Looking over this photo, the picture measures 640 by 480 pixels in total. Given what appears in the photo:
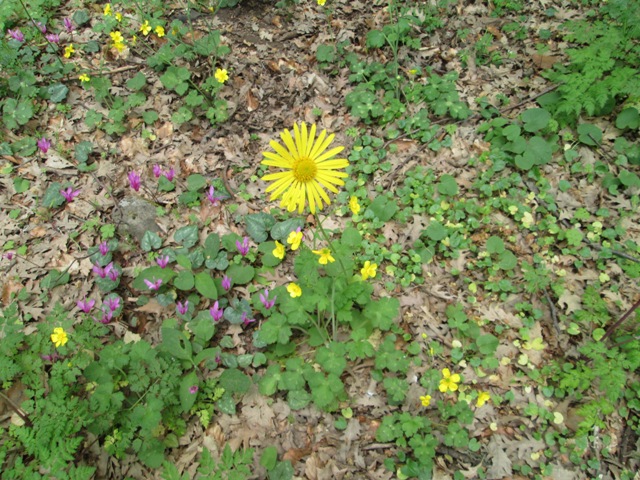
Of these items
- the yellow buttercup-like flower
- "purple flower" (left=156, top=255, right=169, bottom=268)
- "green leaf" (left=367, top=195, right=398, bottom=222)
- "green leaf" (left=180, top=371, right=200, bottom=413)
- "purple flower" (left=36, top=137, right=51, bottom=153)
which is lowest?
"green leaf" (left=180, top=371, right=200, bottom=413)

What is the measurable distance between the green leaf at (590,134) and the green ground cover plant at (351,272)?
2 cm

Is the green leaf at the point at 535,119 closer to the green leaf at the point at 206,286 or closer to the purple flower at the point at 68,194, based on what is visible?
the green leaf at the point at 206,286

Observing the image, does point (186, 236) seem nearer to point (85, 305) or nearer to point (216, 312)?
point (216, 312)

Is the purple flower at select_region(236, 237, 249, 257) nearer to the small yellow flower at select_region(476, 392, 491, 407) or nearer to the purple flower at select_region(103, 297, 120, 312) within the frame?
the purple flower at select_region(103, 297, 120, 312)

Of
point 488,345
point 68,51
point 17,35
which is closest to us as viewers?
point 488,345

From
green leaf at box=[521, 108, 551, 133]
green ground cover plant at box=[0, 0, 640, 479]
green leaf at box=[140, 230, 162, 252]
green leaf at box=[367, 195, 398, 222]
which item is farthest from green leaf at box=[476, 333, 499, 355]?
green leaf at box=[140, 230, 162, 252]

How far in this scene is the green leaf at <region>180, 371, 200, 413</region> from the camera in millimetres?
2811

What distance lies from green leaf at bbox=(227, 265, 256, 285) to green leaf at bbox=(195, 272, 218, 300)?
0.60 feet

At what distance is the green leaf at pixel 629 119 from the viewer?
373 cm

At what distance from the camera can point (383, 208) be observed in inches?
144

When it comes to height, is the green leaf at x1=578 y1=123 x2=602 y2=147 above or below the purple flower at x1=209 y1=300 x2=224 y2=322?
above

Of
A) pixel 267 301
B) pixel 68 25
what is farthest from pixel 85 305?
pixel 68 25

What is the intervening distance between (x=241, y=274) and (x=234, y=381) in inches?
34.4

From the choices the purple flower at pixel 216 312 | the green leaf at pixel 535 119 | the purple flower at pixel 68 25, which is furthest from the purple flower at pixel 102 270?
the green leaf at pixel 535 119
